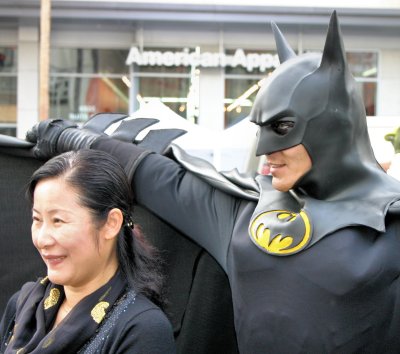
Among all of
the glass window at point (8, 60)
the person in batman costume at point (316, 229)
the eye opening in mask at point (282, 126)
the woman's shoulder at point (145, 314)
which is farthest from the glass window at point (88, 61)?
the woman's shoulder at point (145, 314)

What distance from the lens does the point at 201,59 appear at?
1290 centimetres

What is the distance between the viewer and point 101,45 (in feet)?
43.3

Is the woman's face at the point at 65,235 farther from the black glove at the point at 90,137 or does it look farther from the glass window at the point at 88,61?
the glass window at the point at 88,61

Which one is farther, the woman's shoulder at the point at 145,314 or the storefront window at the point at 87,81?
the storefront window at the point at 87,81

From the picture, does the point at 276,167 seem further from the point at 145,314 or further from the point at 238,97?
the point at 238,97

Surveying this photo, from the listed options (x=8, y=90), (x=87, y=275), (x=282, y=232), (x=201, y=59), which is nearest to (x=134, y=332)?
(x=87, y=275)

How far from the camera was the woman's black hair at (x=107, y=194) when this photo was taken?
1.49 metres

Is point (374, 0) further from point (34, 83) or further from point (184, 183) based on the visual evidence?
point (184, 183)

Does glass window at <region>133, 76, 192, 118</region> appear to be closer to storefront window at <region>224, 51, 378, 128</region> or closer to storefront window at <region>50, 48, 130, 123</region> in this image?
storefront window at <region>50, 48, 130, 123</region>

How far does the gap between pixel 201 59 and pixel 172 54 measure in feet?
2.01

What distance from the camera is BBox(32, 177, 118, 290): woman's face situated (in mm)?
1454

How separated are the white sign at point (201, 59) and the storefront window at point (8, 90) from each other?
2.52 metres

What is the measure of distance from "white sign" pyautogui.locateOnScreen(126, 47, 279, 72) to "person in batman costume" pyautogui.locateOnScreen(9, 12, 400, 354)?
11.2 metres

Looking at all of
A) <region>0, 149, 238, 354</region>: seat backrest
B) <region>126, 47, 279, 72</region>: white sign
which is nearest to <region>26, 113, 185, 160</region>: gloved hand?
<region>0, 149, 238, 354</region>: seat backrest
